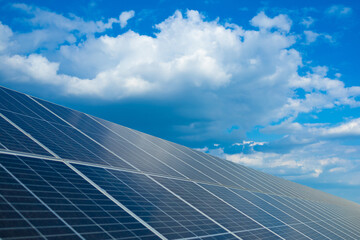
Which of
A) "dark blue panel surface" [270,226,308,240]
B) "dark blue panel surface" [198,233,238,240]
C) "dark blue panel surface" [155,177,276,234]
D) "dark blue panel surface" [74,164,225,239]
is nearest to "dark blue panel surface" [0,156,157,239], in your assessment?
"dark blue panel surface" [74,164,225,239]

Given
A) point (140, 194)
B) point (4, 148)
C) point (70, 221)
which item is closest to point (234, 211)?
point (140, 194)

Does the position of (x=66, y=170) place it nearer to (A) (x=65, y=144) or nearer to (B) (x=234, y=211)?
(A) (x=65, y=144)

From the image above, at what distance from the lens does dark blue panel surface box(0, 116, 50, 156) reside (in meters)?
10.2

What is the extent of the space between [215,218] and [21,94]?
14444mm

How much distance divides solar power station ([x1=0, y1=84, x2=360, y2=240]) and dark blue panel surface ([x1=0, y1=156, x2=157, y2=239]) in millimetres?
30

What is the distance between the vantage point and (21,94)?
1875cm

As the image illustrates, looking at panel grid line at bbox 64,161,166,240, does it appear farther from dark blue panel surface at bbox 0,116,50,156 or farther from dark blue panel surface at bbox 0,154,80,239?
dark blue panel surface at bbox 0,154,80,239

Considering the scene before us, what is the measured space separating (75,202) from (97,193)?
155 centimetres

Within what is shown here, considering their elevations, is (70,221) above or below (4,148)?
below

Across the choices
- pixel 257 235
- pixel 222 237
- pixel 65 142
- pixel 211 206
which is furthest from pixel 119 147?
pixel 257 235

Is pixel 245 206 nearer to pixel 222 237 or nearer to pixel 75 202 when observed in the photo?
pixel 222 237

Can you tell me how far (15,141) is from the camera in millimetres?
10758

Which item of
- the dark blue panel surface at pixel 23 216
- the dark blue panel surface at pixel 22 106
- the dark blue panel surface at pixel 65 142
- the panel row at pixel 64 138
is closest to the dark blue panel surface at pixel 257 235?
the panel row at pixel 64 138

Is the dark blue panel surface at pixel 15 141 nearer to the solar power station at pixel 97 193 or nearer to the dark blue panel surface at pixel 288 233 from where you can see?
the solar power station at pixel 97 193
